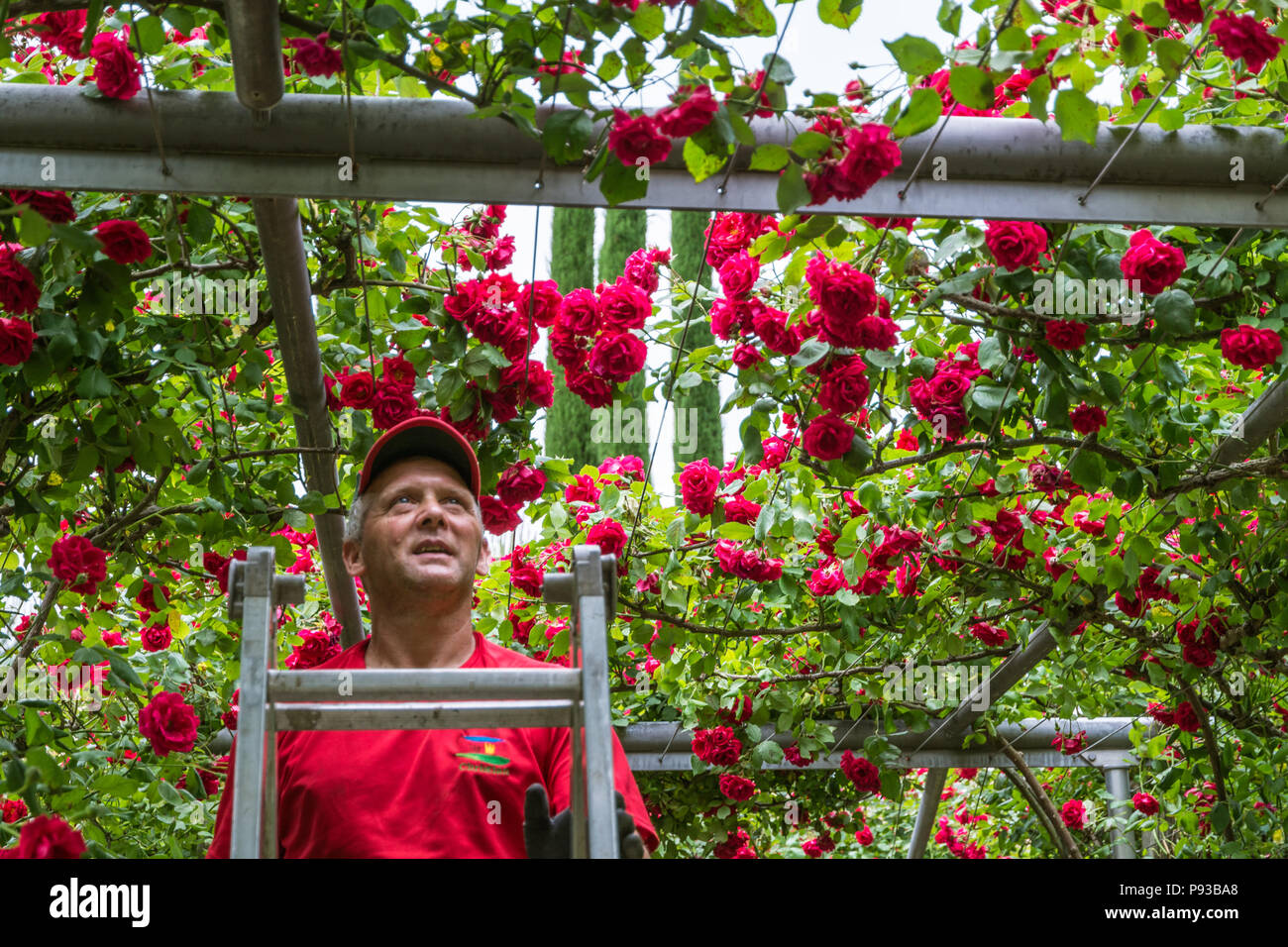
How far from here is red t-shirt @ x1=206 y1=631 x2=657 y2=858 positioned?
188 cm

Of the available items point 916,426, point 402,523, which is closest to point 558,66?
point 402,523

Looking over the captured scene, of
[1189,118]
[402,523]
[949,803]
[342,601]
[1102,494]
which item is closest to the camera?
[402,523]

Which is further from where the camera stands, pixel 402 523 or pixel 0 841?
pixel 0 841

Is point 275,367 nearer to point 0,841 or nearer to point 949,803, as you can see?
point 0,841

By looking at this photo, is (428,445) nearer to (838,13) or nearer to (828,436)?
(828,436)

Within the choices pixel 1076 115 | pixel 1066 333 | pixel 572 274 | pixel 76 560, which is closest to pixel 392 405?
pixel 76 560

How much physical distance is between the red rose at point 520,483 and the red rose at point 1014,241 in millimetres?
1198

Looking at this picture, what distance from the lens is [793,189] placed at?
79.6 inches

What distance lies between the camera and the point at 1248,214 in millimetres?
2264

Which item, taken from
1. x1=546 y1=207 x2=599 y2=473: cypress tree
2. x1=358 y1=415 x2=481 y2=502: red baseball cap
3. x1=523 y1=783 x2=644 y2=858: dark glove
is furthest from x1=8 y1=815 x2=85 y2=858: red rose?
x1=546 y1=207 x2=599 y2=473: cypress tree

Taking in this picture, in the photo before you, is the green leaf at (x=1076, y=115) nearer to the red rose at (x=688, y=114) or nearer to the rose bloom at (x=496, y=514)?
the red rose at (x=688, y=114)

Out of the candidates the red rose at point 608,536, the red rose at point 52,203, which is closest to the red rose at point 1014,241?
the red rose at point 608,536

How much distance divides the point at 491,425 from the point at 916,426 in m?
1.03

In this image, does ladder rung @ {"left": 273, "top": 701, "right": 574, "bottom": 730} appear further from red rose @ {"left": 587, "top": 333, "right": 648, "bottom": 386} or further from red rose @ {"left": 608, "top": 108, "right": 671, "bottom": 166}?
red rose @ {"left": 587, "top": 333, "right": 648, "bottom": 386}
